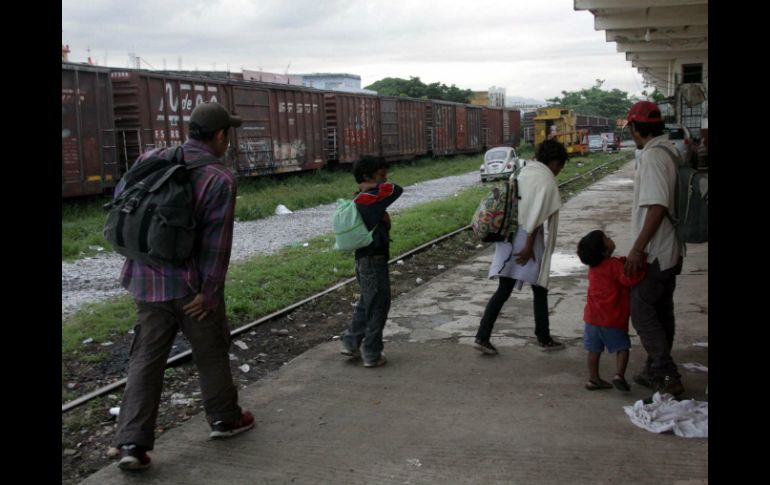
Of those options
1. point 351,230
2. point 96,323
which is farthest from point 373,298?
point 96,323

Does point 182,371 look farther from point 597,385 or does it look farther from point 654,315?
point 654,315

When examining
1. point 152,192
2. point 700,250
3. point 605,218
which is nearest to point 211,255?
point 152,192

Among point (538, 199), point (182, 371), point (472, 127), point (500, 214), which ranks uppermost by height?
point (472, 127)

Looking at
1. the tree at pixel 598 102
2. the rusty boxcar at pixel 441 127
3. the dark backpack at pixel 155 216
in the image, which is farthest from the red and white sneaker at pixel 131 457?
the tree at pixel 598 102

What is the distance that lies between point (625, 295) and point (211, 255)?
2566 millimetres

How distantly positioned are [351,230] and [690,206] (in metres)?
2.21

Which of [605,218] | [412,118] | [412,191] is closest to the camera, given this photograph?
[605,218]

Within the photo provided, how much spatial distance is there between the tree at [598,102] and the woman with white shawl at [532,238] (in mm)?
86913

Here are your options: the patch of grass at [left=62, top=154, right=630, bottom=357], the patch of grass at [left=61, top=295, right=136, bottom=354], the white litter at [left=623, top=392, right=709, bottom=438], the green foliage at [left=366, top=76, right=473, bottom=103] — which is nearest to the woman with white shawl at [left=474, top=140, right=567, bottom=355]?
the white litter at [left=623, top=392, right=709, bottom=438]

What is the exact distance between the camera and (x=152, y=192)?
3.87 m

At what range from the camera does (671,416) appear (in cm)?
431

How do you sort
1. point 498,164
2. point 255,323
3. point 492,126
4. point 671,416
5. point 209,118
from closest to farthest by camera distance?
point 209,118 < point 671,416 < point 255,323 < point 498,164 < point 492,126
